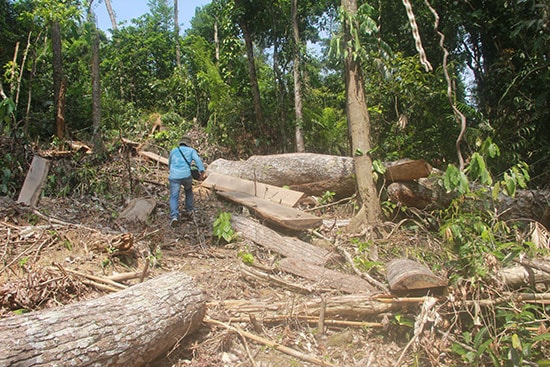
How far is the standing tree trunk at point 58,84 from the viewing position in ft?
32.1

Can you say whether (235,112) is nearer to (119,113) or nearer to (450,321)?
(119,113)

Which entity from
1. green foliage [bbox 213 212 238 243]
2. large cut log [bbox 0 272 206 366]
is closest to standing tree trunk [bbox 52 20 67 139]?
green foliage [bbox 213 212 238 243]

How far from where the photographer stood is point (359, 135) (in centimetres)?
691

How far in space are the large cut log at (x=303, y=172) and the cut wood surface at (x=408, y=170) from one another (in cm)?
92

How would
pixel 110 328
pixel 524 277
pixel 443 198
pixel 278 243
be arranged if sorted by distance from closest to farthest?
pixel 110 328, pixel 524 277, pixel 278 243, pixel 443 198

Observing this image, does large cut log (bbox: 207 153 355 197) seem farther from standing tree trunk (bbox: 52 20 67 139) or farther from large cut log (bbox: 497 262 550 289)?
standing tree trunk (bbox: 52 20 67 139)

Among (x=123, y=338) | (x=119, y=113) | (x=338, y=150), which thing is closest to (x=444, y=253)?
(x=123, y=338)

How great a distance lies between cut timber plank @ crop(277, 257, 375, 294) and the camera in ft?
15.3

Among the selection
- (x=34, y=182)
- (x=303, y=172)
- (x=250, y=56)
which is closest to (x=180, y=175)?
(x=34, y=182)

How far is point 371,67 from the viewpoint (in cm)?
942

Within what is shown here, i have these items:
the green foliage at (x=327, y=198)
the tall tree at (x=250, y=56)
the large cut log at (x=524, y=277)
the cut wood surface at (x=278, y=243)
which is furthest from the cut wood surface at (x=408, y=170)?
the tall tree at (x=250, y=56)

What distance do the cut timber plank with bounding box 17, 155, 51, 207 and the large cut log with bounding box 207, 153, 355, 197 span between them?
324 cm

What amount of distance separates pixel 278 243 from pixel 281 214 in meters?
0.65

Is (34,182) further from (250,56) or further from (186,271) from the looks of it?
(250,56)
